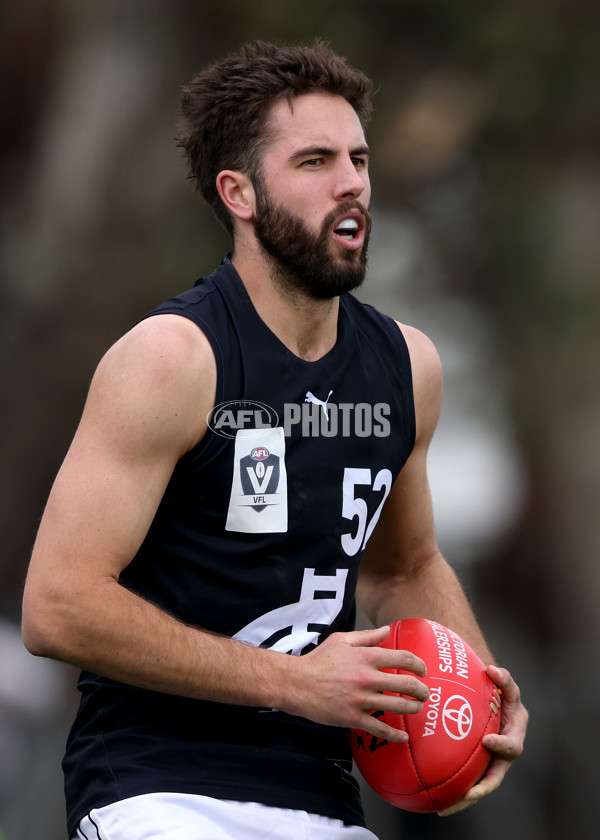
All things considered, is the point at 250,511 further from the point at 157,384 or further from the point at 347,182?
the point at 347,182

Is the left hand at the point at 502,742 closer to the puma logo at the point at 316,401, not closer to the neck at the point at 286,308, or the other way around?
the puma logo at the point at 316,401

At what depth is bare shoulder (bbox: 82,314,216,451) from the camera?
8.30 ft

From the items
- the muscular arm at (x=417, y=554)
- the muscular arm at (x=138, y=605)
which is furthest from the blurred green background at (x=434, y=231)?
the muscular arm at (x=138, y=605)

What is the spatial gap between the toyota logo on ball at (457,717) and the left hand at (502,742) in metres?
0.06

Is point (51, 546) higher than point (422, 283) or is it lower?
lower

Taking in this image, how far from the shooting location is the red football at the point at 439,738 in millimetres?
2713

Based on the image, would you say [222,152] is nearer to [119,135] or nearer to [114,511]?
[114,511]

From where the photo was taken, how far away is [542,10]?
8.05m

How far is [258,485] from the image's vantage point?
9.07ft

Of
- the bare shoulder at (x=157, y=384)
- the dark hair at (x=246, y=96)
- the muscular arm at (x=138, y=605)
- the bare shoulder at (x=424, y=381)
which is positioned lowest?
the muscular arm at (x=138, y=605)

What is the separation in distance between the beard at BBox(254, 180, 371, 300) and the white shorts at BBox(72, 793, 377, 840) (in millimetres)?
1353

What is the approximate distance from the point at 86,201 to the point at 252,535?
5.57 m

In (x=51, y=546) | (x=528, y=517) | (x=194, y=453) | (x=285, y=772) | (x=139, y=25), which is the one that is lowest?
(x=285, y=772)

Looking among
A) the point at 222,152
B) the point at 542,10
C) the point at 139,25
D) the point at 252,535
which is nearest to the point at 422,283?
the point at 542,10
